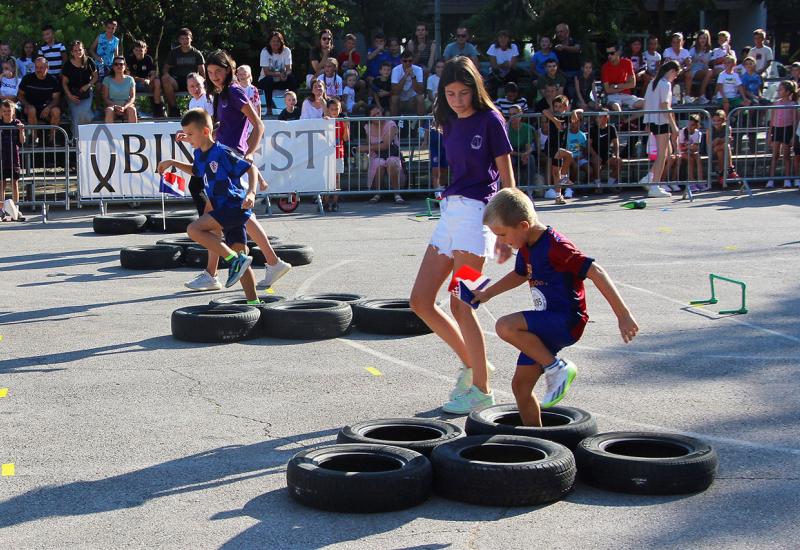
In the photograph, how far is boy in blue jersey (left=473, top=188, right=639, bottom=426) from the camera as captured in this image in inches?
217

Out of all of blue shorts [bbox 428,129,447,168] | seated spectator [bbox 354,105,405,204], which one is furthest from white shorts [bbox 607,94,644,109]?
seated spectator [bbox 354,105,405,204]

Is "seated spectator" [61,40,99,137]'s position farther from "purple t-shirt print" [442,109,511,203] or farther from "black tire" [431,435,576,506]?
"black tire" [431,435,576,506]

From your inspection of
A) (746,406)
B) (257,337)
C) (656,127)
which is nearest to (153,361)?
(257,337)

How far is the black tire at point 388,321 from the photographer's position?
28.7 ft

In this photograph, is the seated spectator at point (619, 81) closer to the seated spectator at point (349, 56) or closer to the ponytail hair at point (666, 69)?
the ponytail hair at point (666, 69)

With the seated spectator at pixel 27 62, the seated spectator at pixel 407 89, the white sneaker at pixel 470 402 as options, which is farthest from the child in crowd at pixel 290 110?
the white sneaker at pixel 470 402

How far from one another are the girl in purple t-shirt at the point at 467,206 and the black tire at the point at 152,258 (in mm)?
5964

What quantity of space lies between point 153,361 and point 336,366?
1.31 metres

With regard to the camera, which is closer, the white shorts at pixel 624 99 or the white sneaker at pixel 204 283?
the white sneaker at pixel 204 283

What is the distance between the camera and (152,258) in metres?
11.9

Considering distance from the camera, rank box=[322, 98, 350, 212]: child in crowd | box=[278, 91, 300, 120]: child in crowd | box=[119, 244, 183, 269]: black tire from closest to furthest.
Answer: box=[119, 244, 183, 269]: black tire → box=[322, 98, 350, 212]: child in crowd → box=[278, 91, 300, 120]: child in crowd

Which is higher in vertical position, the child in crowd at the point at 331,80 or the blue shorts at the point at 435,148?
the child in crowd at the point at 331,80

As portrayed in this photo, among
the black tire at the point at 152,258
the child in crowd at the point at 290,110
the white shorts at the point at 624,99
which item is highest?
the white shorts at the point at 624,99

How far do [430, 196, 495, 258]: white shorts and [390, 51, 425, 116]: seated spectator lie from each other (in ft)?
45.9
